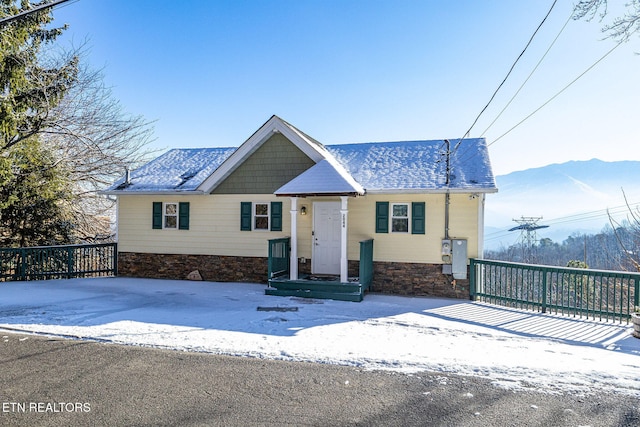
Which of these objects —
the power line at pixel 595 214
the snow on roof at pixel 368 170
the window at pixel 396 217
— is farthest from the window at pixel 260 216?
the power line at pixel 595 214

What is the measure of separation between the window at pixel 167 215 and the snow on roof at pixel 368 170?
0.66 metres

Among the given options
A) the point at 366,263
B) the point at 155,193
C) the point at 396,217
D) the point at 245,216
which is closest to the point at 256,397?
the point at 366,263

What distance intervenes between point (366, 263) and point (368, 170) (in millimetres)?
3311

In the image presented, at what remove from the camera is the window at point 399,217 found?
11005 millimetres

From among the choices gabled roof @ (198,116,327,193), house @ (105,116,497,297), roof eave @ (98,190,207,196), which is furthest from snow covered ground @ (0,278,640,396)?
gabled roof @ (198,116,327,193)

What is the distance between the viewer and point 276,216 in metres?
12.1

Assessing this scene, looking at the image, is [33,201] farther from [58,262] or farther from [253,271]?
[253,271]

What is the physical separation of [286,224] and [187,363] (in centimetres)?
703

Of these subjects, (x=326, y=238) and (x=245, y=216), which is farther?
(x=245, y=216)

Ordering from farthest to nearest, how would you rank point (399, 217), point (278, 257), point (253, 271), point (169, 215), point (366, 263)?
point (169, 215) < point (253, 271) < point (399, 217) < point (278, 257) < point (366, 263)

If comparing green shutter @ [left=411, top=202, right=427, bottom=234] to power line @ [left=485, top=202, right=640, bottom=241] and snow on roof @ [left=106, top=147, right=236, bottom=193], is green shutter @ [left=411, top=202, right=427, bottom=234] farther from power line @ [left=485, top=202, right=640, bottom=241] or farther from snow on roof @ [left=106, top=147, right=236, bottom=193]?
power line @ [left=485, top=202, right=640, bottom=241]

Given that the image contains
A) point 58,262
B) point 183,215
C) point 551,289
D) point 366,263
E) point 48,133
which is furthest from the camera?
point 48,133

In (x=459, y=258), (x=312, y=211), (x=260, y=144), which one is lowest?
(x=459, y=258)

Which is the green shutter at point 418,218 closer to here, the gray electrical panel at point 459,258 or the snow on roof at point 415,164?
the snow on roof at point 415,164
